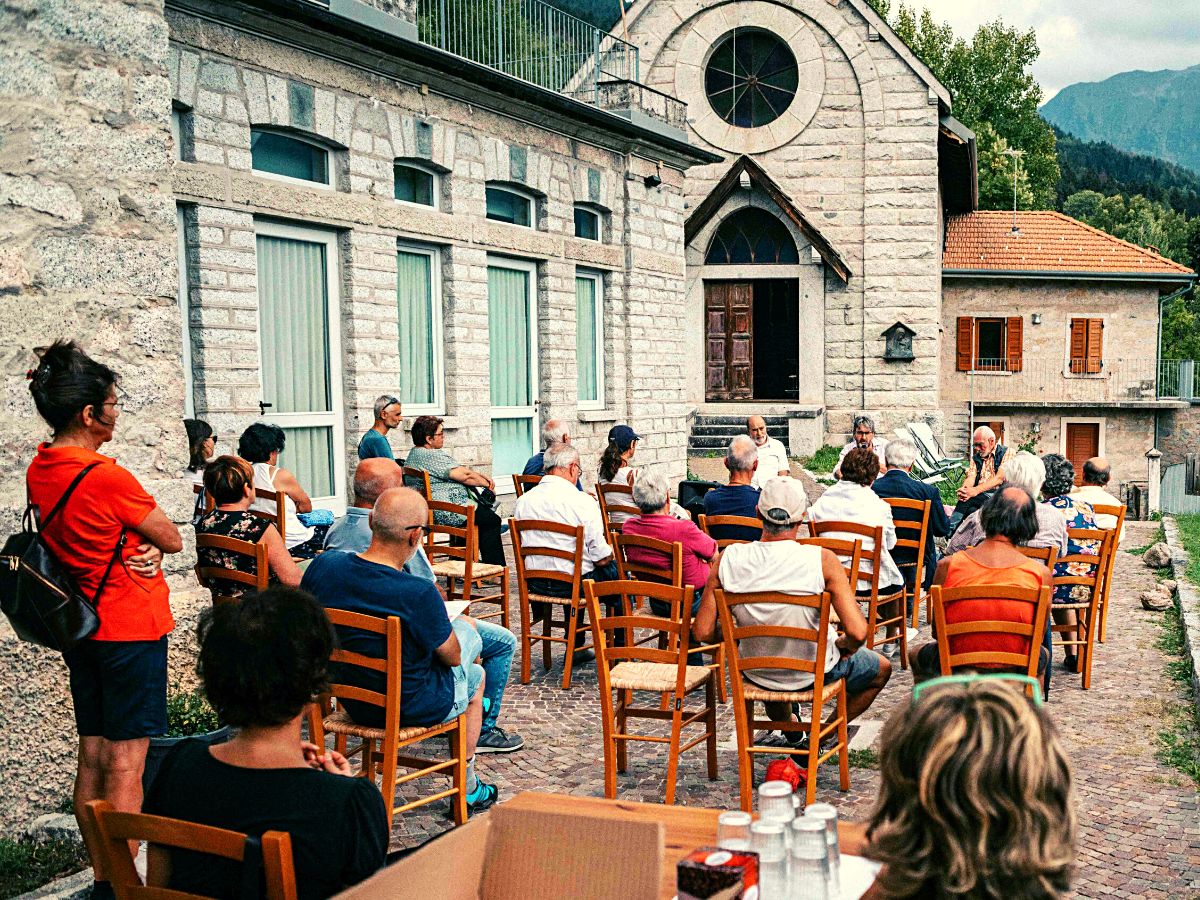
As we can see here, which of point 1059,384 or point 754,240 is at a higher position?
point 754,240

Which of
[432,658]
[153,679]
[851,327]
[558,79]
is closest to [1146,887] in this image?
[432,658]

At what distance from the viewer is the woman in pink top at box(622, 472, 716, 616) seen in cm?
682

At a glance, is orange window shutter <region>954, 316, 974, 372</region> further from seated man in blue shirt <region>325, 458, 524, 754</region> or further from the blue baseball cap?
seated man in blue shirt <region>325, 458, 524, 754</region>

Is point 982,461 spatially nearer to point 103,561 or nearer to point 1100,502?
point 1100,502

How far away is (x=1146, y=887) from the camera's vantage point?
4.27 metres

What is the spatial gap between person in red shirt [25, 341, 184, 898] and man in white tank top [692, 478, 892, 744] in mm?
2318

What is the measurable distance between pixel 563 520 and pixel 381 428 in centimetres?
261

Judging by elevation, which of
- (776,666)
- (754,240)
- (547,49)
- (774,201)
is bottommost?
(776,666)

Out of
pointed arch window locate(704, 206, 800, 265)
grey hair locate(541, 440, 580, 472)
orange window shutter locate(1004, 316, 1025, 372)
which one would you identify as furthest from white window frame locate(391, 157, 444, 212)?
orange window shutter locate(1004, 316, 1025, 372)

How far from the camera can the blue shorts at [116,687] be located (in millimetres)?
3916

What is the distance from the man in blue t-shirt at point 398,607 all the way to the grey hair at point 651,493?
238cm

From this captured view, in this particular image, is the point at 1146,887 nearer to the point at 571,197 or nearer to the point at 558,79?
the point at 571,197

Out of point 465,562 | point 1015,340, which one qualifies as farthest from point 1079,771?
point 1015,340

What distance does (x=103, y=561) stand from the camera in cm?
389
